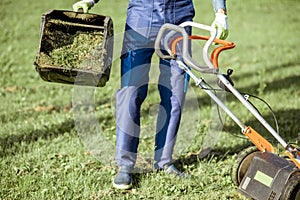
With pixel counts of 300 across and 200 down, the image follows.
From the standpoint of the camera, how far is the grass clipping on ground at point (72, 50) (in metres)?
3.79

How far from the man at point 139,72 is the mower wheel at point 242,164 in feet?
1.61

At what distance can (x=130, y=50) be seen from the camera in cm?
409

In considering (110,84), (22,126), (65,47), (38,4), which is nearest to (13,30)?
(38,4)

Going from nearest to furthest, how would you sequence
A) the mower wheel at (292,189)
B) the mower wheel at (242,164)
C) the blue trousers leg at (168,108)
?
the mower wheel at (292,189) → the mower wheel at (242,164) → the blue trousers leg at (168,108)

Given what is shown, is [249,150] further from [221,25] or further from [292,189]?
[221,25]

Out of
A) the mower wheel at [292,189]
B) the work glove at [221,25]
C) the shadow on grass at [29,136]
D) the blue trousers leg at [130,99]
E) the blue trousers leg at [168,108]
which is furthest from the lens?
the shadow on grass at [29,136]

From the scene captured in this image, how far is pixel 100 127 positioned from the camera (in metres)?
5.61

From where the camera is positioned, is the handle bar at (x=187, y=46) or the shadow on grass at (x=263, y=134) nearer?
the handle bar at (x=187, y=46)

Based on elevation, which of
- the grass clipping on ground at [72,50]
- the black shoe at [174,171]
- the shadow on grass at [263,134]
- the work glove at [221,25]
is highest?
the work glove at [221,25]

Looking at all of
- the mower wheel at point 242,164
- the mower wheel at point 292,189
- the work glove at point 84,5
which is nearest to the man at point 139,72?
the work glove at point 84,5

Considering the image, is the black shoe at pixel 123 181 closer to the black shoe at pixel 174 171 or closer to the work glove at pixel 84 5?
the black shoe at pixel 174 171

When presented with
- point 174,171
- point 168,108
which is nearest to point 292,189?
point 174,171

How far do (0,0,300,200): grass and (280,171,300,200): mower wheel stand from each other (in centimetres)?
61

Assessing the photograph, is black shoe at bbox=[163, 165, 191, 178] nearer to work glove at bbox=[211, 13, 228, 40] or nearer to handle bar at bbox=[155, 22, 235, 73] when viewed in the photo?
handle bar at bbox=[155, 22, 235, 73]
